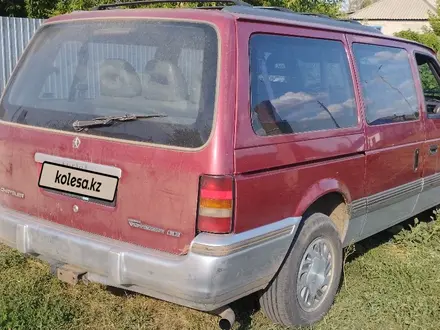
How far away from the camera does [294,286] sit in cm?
337

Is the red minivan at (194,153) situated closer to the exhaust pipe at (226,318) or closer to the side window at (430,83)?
the exhaust pipe at (226,318)

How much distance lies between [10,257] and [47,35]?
181cm

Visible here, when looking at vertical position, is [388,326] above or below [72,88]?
below

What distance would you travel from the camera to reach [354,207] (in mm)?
3885

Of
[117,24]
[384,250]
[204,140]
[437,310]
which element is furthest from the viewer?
[384,250]

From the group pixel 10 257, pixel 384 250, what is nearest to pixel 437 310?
pixel 384 250

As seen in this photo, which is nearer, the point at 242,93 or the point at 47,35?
the point at 242,93

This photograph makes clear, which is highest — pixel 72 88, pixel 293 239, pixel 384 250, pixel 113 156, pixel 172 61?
pixel 172 61

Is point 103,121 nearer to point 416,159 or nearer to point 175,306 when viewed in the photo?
point 175,306

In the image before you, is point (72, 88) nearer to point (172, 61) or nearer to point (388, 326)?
point (172, 61)

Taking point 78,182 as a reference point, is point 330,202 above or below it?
below

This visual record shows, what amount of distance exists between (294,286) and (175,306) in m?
0.88

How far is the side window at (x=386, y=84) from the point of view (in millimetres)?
4043

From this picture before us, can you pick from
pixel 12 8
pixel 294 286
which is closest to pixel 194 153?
pixel 294 286
